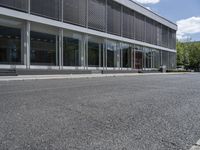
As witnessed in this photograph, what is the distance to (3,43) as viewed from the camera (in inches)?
835

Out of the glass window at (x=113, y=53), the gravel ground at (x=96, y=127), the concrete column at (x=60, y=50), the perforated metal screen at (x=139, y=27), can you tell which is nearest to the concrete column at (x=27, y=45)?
the concrete column at (x=60, y=50)

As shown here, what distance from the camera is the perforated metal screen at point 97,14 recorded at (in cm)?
3038

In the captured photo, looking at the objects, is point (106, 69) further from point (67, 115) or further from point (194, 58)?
point (194, 58)

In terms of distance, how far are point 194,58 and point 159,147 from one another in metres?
84.3

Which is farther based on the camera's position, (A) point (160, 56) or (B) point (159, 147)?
(A) point (160, 56)

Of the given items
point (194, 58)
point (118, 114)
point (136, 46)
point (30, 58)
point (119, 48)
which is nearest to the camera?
point (118, 114)

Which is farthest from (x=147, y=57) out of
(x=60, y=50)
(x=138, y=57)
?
(x=60, y=50)

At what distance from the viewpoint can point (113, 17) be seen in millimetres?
34906

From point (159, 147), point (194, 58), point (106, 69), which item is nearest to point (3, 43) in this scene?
point (106, 69)

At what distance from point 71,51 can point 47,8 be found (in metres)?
5.75

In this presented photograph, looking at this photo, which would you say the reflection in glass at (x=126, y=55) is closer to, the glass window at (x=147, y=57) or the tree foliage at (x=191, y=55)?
the glass window at (x=147, y=57)

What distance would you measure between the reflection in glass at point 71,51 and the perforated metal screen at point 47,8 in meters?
3.19

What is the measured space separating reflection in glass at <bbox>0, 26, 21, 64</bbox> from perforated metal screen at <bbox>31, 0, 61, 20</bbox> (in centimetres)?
278

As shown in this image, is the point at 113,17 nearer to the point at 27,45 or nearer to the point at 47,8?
the point at 47,8
